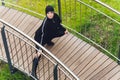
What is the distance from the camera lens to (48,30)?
8.14 meters

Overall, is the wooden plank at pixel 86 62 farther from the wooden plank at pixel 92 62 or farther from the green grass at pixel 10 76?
the green grass at pixel 10 76

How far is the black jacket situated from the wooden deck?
1.44 ft

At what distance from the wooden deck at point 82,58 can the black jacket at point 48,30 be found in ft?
1.44

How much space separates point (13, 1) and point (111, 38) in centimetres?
322

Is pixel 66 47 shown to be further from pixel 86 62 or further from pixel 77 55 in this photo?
pixel 86 62

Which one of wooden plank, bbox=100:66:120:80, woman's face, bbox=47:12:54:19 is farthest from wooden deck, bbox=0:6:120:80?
woman's face, bbox=47:12:54:19

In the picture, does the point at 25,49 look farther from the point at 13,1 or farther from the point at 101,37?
the point at 13,1

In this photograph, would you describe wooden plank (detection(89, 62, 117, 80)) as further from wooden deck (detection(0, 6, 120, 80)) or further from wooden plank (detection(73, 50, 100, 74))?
wooden plank (detection(73, 50, 100, 74))

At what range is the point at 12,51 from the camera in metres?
8.44

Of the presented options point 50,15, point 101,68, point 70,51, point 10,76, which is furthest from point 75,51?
point 10,76

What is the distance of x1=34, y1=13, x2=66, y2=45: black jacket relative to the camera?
8078 millimetres

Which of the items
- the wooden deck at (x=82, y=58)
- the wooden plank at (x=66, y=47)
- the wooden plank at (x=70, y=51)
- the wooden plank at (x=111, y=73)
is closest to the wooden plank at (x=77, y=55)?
the wooden deck at (x=82, y=58)

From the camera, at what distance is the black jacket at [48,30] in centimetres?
808

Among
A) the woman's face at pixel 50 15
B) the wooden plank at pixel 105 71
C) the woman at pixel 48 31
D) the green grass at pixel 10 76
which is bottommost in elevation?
the green grass at pixel 10 76
